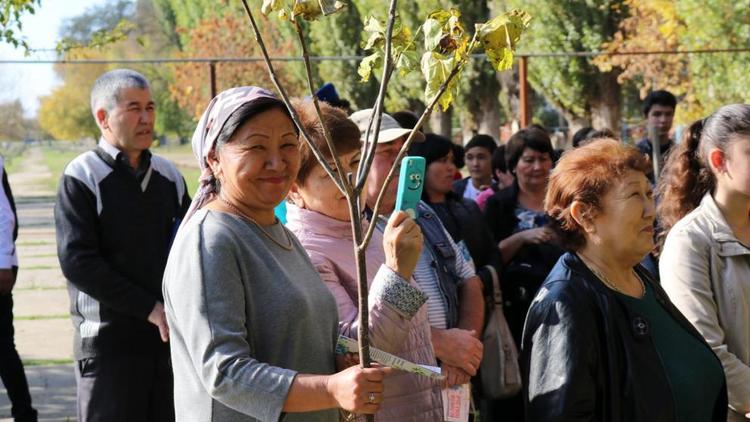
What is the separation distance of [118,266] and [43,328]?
6749 millimetres

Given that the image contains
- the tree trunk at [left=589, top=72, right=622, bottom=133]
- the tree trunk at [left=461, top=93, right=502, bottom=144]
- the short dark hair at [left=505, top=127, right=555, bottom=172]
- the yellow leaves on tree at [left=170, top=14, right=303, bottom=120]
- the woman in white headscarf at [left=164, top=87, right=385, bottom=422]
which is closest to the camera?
the woman in white headscarf at [left=164, top=87, right=385, bottom=422]

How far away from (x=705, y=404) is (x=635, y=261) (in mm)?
488

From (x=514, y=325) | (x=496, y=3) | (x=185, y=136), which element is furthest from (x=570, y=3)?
(x=185, y=136)

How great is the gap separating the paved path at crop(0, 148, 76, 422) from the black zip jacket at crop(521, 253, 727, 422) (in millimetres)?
4578

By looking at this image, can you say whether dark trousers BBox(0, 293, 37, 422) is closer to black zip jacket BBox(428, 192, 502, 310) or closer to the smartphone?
black zip jacket BBox(428, 192, 502, 310)

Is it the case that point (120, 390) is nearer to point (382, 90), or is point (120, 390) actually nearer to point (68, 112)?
point (382, 90)

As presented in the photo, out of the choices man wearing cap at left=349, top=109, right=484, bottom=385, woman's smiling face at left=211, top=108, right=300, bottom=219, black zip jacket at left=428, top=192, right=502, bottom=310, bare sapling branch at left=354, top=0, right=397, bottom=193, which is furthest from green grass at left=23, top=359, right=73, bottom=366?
bare sapling branch at left=354, top=0, right=397, bottom=193

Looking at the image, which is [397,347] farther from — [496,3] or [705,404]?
[496,3]

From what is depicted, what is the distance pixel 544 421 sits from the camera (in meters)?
3.13

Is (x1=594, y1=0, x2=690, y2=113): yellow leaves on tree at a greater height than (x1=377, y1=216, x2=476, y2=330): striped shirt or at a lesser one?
greater

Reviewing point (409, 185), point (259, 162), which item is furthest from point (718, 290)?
point (259, 162)

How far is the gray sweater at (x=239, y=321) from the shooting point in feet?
8.06

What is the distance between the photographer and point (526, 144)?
20.3 feet

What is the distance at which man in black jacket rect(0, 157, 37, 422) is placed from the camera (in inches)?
255
